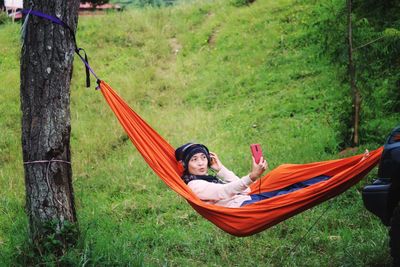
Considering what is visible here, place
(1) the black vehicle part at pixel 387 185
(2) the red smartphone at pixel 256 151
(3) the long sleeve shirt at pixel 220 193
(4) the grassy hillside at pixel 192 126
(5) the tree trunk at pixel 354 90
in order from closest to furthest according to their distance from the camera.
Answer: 1. (1) the black vehicle part at pixel 387 185
2. (2) the red smartphone at pixel 256 151
3. (3) the long sleeve shirt at pixel 220 193
4. (4) the grassy hillside at pixel 192 126
5. (5) the tree trunk at pixel 354 90

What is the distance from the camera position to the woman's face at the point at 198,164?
12.7 feet

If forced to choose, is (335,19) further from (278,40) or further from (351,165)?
(278,40)

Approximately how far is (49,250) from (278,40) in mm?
7439

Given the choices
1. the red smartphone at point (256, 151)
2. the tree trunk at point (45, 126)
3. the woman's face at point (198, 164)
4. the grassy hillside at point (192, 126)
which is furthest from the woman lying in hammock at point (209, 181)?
the tree trunk at point (45, 126)

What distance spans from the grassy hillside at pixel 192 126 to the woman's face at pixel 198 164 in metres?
0.59

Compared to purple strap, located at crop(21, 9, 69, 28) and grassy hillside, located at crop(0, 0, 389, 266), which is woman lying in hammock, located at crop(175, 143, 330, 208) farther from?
purple strap, located at crop(21, 9, 69, 28)

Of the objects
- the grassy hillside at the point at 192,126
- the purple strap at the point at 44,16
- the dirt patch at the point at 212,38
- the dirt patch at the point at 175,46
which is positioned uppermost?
the purple strap at the point at 44,16

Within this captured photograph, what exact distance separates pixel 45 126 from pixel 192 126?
13.2 feet

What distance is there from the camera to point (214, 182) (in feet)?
12.6

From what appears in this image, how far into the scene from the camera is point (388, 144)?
8.61 feet

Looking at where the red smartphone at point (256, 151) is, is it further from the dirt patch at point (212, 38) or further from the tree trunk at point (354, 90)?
the dirt patch at point (212, 38)

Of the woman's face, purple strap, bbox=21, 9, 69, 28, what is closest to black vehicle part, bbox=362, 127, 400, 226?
the woman's face

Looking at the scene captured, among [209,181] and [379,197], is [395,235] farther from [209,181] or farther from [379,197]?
[209,181]

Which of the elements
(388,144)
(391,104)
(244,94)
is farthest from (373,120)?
(388,144)
